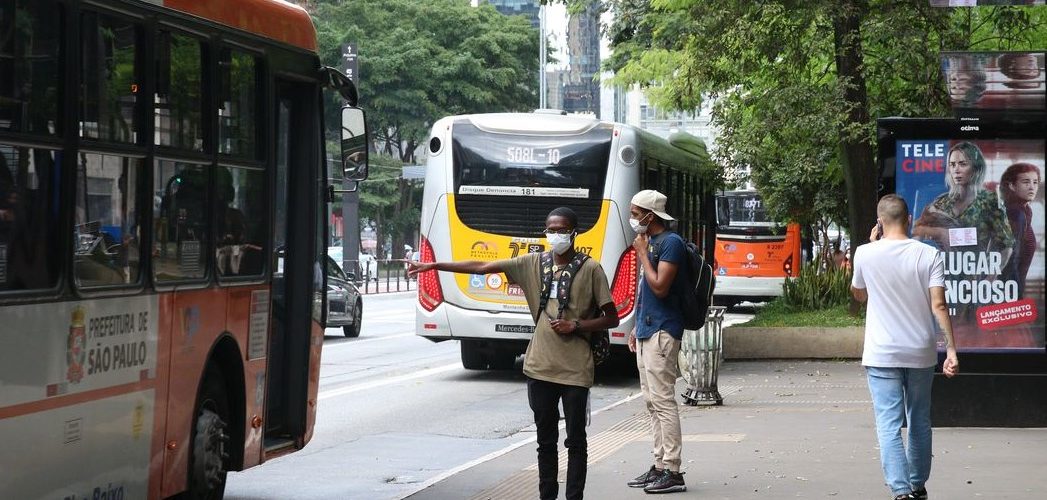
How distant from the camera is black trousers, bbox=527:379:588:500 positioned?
27.3ft

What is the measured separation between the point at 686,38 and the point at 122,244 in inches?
682

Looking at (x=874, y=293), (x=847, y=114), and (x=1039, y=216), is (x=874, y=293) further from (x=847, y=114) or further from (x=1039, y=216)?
(x=847, y=114)

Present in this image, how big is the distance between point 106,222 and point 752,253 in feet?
108

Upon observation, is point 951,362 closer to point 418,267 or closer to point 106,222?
point 418,267

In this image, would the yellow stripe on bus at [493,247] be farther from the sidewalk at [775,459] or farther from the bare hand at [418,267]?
the bare hand at [418,267]

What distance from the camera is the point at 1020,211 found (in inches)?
476

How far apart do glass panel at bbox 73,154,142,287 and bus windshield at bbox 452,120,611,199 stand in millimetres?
11509

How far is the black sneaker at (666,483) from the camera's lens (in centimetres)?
963

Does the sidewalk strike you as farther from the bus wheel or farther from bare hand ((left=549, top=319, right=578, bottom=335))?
the bus wheel

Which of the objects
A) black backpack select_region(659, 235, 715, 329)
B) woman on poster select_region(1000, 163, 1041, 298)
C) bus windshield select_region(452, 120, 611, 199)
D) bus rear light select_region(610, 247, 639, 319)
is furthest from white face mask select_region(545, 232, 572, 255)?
bus windshield select_region(452, 120, 611, 199)

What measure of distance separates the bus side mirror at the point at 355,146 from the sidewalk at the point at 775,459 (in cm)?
208

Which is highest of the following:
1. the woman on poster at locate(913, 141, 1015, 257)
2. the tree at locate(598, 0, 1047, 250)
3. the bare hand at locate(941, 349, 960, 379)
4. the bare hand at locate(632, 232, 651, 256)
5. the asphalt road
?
the tree at locate(598, 0, 1047, 250)

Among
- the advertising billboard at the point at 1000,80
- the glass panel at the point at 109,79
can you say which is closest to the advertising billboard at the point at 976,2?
the advertising billboard at the point at 1000,80

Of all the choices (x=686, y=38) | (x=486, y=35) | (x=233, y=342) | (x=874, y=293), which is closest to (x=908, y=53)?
(x=686, y=38)
